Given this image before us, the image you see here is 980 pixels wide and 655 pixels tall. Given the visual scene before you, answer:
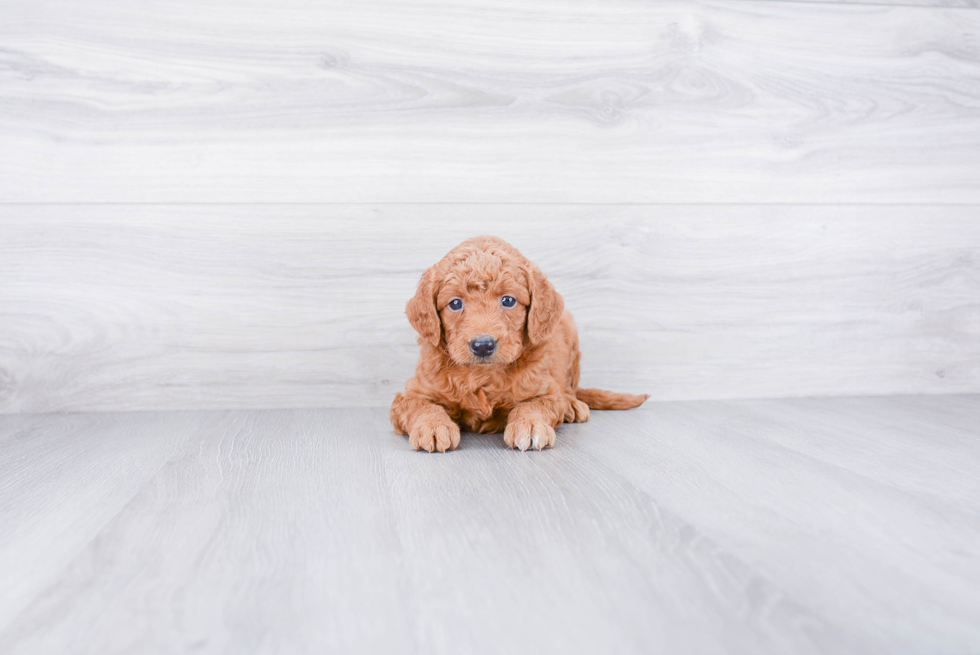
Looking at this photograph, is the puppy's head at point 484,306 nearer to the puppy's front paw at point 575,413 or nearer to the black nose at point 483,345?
the black nose at point 483,345

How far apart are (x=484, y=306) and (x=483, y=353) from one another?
92mm

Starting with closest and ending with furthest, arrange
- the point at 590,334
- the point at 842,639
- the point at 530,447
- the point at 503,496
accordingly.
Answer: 1. the point at 842,639
2. the point at 503,496
3. the point at 530,447
4. the point at 590,334

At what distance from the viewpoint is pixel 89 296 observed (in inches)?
62.9

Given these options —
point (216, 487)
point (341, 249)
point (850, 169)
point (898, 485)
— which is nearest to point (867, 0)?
point (850, 169)

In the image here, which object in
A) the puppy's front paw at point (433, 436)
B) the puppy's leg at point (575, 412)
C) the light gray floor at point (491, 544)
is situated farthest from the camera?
the puppy's leg at point (575, 412)

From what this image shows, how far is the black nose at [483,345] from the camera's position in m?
1.20

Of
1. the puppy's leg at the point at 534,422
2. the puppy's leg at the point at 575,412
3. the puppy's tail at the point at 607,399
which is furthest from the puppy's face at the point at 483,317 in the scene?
the puppy's tail at the point at 607,399

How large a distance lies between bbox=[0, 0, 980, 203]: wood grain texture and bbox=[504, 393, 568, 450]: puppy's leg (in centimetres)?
Answer: 60

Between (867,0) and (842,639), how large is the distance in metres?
1.81

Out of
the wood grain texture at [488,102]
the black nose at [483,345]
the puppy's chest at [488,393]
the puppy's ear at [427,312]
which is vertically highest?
the wood grain texture at [488,102]

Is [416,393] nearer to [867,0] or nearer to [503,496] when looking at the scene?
[503,496]

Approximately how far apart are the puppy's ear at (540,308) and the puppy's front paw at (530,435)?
0.17 meters

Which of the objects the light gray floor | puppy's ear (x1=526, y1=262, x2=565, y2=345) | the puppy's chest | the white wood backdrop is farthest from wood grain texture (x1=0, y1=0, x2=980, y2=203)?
the light gray floor

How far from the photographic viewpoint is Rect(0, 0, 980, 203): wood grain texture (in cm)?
159
